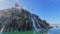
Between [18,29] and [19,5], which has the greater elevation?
[19,5]

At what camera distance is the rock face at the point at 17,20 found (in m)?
1.88

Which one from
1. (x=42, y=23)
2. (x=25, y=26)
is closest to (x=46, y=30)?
(x=42, y=23)

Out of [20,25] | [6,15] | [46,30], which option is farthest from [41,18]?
[6,15]

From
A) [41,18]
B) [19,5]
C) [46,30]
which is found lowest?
[46,30]

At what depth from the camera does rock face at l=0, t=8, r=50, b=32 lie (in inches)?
74.0

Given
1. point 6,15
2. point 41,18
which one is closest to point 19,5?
point 6,15

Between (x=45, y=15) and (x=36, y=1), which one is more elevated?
(x=36, y=1)

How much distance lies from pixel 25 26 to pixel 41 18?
0.25 metres

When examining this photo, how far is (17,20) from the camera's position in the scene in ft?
6.28

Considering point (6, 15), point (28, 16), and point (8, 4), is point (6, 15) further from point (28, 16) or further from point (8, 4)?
point (28, 16)

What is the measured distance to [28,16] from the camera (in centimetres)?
195

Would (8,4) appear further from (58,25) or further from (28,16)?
(58,25)

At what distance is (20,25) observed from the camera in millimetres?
1914

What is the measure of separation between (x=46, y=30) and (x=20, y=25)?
1.19ft
